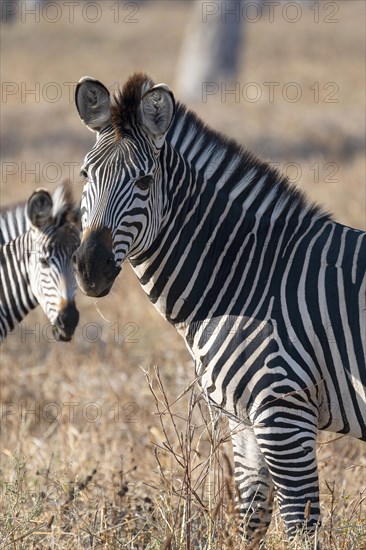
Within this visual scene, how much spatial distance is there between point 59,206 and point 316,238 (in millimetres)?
2874

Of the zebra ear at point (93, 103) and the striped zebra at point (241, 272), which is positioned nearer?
the striped zebra at point (241, 272)

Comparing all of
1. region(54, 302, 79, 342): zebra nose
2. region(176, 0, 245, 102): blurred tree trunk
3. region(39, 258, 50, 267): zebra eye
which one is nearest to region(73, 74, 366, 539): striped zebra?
region(54, 302, 79, 342): zebra nose

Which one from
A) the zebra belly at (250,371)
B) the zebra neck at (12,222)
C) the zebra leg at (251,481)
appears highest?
the zebra neck at (12,222)

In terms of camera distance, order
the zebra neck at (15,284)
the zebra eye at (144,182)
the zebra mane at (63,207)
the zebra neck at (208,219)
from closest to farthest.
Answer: the zebra eye at (144,182) < the zebra neck at (208,219) < the zebra mane at (63,207) < the zebra neck at (15,284)

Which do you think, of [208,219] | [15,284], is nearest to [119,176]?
[208,219]

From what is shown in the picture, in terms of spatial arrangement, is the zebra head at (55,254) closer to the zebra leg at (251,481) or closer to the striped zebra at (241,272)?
the striped zebra at (241,272)

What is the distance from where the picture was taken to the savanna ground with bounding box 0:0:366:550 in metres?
4.46

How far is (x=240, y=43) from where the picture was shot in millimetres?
24344

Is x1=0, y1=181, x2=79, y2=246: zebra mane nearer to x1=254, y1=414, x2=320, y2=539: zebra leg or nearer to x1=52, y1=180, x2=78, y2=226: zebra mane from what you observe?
x1=52, y1=180, x2=78, y2=226: zebra mane

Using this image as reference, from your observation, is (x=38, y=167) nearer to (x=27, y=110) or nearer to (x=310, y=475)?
(x=27, y=110)

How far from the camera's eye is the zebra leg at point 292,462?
13.8ft

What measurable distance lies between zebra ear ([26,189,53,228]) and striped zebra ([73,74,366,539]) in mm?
2299

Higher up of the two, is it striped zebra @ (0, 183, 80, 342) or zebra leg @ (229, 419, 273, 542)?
striped zebra @ (0, 183, 80, 342)

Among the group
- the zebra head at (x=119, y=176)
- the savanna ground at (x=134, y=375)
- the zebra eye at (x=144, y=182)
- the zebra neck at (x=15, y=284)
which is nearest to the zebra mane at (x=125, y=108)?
the zebra head at (x=119, y=176)
